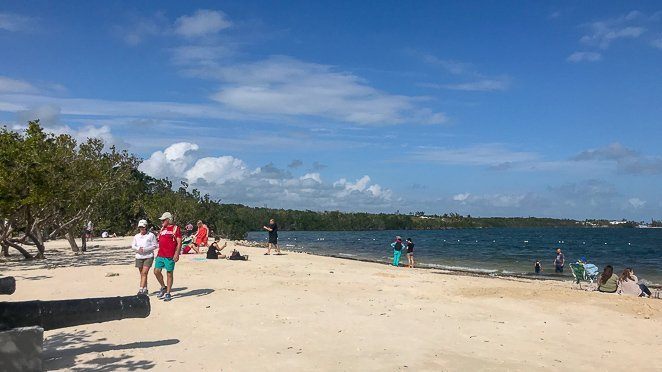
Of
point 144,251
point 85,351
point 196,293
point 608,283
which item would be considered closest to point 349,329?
point 85,351

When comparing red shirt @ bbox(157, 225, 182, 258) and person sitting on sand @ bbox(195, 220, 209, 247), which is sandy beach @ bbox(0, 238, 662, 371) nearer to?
red shirt @ bbox(157, 225, 182, 258)

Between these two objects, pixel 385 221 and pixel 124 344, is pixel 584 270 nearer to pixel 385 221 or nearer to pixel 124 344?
pixel 124 344

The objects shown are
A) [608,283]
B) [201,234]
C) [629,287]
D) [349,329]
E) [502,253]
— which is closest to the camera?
[349,329]

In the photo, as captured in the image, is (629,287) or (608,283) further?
(608,283)

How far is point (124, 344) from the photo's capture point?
7.82 meters

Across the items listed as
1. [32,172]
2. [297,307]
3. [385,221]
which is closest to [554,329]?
[297,307]

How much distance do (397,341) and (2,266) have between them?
1625 centimetres

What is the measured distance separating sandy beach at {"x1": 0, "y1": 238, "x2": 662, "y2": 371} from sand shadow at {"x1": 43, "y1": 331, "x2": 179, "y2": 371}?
24 mm

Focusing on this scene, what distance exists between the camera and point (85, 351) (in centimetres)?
743

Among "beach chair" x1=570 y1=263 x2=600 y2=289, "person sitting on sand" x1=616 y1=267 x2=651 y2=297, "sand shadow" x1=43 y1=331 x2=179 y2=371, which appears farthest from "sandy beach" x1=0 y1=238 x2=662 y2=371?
"beach chair" x1=570 y1=263 x2=600 y2=289

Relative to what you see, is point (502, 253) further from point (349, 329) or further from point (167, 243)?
point (349, 329)

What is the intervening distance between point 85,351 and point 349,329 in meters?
4.22

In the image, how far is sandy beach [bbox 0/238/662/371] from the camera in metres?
7.33

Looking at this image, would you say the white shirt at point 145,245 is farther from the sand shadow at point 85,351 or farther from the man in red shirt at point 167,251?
the sand shadow at point 85,351
